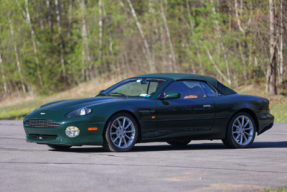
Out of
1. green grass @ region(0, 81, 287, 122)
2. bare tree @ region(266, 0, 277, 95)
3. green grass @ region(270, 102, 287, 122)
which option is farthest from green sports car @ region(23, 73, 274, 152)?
bare tree @ region(266, 0, 277, 95)

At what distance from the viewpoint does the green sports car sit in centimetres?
842

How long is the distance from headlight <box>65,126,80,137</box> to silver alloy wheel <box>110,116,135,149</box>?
571mm

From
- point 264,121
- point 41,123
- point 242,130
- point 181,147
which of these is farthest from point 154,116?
point 264,121

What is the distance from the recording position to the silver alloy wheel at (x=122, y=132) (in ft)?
28.1

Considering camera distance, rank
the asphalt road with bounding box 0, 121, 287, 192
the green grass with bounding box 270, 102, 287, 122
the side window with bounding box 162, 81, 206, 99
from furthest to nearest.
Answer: the green grass with bounding box 270, 102, 287, 122 → the side window with bounding box 162, 81, 206, 99 → the asphalt road with bounding box 0, 121, 287, 192

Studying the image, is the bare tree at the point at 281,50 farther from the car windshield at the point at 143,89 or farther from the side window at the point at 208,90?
the car windshield at the point at 143,89

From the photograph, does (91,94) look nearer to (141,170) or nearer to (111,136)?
(111,136)

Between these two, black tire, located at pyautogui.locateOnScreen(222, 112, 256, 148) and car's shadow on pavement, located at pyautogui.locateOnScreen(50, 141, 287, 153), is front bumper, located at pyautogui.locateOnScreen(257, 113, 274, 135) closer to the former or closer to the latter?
black tire, located at pyautogui.locateOnScreen(222, 112, 256, 148)

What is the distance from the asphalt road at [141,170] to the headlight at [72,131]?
1.08 feet

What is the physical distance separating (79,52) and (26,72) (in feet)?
17.9

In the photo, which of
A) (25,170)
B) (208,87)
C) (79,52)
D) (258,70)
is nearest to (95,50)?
(79,52)

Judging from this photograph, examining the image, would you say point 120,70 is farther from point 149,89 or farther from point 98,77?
point 149,89

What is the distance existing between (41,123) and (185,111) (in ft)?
8.48

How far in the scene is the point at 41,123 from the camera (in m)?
8.63
